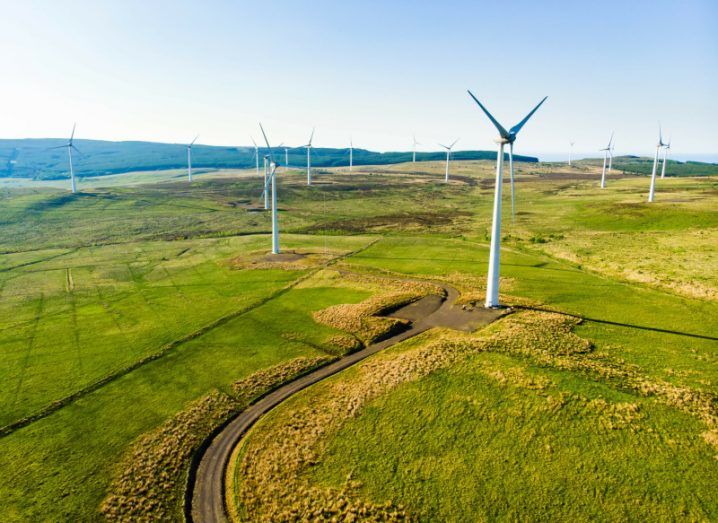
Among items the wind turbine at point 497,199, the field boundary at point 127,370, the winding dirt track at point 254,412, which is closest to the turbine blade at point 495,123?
the wind turbine at point 497,199

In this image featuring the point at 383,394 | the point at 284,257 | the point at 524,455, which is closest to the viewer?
the point at 524,455

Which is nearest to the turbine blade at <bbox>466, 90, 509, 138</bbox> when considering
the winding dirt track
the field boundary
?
the winding dirt track

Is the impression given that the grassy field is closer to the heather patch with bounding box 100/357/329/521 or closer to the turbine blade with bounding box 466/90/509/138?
the heather patch with bounding box 100/357/329/521

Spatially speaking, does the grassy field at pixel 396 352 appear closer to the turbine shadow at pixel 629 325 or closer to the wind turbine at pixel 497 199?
the turbine shadow at pixel 629 325

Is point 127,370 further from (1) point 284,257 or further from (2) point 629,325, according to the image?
(2) point 629,325

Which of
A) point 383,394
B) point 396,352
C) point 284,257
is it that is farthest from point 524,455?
point 284,257
